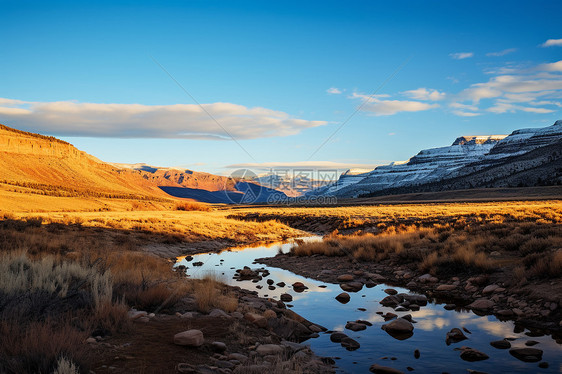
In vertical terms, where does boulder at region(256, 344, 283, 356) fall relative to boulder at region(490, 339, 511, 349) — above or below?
above

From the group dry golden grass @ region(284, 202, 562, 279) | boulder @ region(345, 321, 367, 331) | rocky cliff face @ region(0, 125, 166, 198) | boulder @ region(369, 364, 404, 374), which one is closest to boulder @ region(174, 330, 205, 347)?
boulder @ region(369, 364, 404, 374)

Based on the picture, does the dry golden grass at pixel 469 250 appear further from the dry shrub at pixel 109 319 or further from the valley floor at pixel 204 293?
the dry shrub at pixel 109 319

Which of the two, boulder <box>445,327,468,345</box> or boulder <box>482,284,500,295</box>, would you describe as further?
boulder <box>482,284,500,295</box>

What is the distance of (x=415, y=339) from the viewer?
26.1ft

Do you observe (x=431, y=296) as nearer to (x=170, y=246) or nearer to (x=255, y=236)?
(x=170, y=246)

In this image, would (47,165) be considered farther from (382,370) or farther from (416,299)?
(382,370)

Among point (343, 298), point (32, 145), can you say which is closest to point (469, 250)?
point (343, 298)

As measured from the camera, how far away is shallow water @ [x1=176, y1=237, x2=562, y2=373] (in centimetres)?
662

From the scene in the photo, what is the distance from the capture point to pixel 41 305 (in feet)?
21.1

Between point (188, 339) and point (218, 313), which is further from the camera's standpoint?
point (218, 313)

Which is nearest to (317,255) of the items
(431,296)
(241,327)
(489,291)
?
(431,296)

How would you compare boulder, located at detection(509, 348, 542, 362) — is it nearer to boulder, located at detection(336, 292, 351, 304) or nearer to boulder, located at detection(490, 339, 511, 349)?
boulder, located at detection(490, 339, 511, 349)

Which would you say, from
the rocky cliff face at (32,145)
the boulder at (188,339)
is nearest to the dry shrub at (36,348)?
the boulder at (188,339)

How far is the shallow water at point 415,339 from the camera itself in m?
6.62
